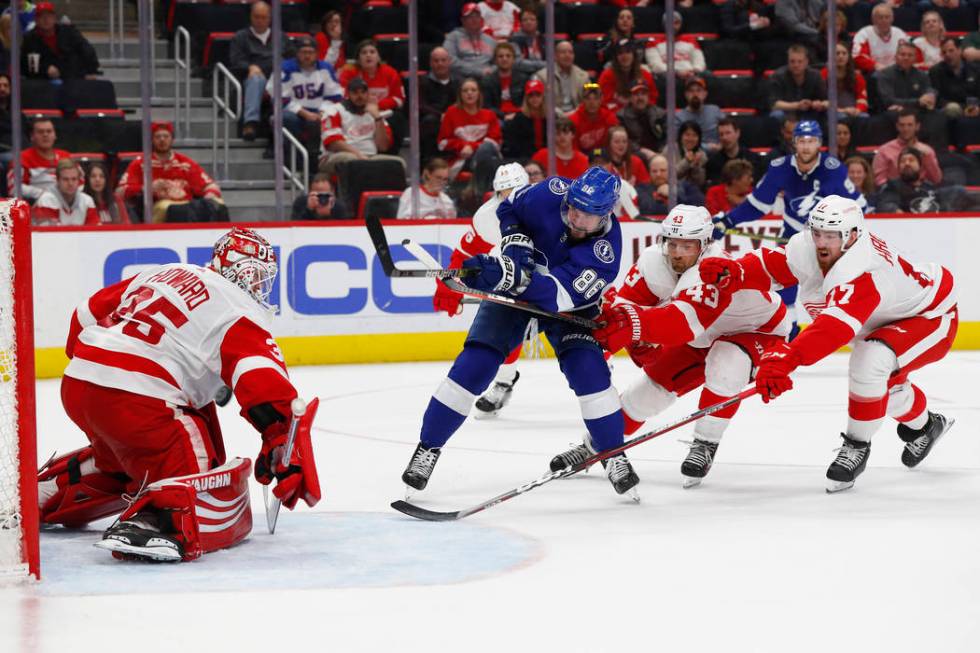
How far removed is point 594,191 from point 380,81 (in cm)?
450

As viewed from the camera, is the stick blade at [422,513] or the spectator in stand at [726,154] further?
the spectator in stand at [726,154]

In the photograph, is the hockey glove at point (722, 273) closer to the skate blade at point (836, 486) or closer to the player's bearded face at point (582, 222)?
the player's bearded face at point (582, 222)

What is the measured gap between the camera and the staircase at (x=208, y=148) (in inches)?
306

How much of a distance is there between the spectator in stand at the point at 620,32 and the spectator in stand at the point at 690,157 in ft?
2.36

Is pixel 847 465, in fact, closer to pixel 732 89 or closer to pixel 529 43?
pixel 529 43

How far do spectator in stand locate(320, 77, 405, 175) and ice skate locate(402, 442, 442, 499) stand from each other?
13.4 ft

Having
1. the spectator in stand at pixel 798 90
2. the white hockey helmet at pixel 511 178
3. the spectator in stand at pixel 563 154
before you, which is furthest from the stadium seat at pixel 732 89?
the white hockey helmet at pixel 511 178

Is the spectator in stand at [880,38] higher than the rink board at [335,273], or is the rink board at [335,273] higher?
the spectator in stand at [880,38]

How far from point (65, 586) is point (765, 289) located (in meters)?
2.28

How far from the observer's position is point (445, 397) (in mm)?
4074

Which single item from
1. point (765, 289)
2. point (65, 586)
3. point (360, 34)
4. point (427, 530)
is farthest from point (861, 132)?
point (65, 586)

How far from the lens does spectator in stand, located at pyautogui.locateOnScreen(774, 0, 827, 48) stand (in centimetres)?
891

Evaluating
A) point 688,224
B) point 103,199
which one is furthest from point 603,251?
point 103,199

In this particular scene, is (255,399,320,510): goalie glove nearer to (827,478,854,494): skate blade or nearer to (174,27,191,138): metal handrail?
(827,478,854,494): skate blade
